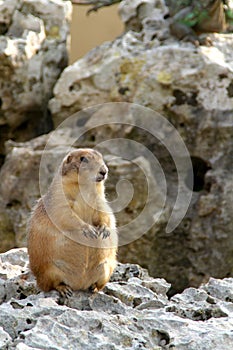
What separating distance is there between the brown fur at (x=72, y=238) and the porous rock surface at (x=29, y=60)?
4.05 m

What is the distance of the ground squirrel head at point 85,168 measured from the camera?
5.00 meters

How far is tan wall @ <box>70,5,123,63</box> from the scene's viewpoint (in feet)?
38.2

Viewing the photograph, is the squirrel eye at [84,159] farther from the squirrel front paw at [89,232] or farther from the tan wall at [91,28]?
the tan wall at [91,28]

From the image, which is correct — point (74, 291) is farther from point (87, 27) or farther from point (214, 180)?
point (87, 27)

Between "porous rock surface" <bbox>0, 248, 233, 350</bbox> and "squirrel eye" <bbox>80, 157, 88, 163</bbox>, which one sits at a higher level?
"squirrel eye" <bbox>80, 157, 88, 163</bbox>

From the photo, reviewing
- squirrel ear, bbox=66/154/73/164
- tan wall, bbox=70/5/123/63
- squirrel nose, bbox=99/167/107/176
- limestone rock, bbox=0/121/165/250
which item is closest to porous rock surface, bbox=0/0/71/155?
limestone rock, bbox=0/121/165/250

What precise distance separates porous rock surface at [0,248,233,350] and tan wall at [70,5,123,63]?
23.4 ft

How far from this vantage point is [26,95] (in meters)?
8.95

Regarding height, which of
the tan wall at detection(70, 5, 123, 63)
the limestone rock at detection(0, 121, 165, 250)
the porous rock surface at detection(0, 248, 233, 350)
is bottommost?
the limestone rock at detection(0, 121, 165, 250)

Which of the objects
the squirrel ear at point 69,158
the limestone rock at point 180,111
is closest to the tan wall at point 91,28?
the limestone rock at point 180,111

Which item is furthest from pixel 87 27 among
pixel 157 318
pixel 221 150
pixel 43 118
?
pixel 157 318

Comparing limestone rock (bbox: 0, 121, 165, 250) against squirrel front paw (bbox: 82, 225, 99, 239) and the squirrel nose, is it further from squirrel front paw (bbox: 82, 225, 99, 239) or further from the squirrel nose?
squirrel front paw (bbox: 82, 225, 99, 239)

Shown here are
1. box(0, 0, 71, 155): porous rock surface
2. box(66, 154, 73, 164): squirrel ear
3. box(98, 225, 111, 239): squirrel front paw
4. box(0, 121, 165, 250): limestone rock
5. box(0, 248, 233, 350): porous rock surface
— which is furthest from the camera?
box(0, 0, 71, 155): porous rock surface

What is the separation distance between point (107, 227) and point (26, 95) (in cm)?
437
